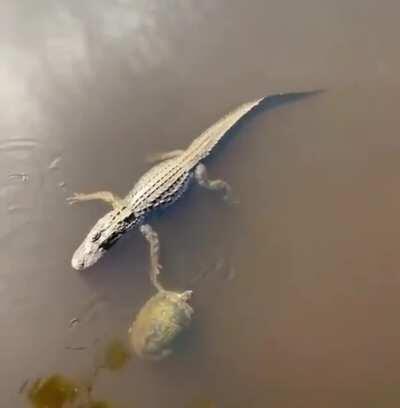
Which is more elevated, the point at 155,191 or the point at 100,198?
the point at 100,198

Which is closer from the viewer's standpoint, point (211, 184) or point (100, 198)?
point (100, 198)

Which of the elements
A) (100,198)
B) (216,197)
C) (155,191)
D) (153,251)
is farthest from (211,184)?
(100,198)

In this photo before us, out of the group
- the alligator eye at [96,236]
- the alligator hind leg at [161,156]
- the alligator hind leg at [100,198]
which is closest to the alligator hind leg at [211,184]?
the alligator hind leg at [161,156]

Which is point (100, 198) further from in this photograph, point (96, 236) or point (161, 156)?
point (161, 156)

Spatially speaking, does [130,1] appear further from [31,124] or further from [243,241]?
[243,241]

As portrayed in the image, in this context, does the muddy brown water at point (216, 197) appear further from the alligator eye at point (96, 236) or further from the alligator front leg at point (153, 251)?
the alligator eye at point (96, 236)

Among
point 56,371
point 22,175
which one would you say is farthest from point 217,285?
point 22,175

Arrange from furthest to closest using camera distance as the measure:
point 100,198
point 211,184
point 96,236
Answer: point 211,184
point 100,198
point 96,236
